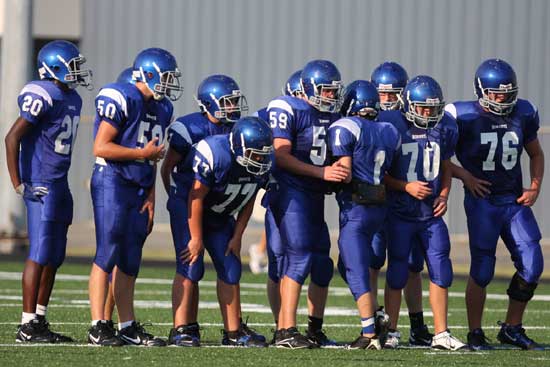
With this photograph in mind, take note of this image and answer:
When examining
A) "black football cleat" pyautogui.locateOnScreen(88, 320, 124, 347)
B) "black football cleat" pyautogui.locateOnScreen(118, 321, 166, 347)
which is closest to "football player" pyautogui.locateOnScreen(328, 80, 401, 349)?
"black football cleat" pyautogui.locateOnScreen(118, 321, 166, 347)

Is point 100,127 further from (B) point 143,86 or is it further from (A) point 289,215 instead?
(A) point 289,215

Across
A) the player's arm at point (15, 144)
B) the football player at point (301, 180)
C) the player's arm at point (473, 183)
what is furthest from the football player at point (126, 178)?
the player's arm at point (473, 183)

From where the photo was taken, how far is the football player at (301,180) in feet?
28.0

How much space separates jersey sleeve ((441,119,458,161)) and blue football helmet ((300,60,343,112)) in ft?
2.60

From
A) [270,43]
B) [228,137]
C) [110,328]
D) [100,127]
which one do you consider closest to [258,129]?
[228,137]

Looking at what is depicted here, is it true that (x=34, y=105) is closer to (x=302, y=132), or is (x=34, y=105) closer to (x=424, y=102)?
(x=302, y=132)

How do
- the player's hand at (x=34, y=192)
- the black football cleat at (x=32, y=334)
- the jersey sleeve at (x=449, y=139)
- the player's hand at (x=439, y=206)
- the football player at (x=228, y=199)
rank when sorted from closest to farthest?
the football player at (x=228, y=199) → the black football cleat at (x=32, y=334) → the player's hand at (x=34, y=192) → the player's hand at (x=439, y=206) → the jersey sleeve at (x=449, y=139)

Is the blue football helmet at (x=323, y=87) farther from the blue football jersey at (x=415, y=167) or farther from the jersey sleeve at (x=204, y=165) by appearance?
the jersey sleeve at (x=204, y=165)

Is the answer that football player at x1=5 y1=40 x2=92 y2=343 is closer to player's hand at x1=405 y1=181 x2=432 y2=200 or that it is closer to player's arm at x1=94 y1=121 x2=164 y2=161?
player's arm at x1=94 y1=121 x2=164 y2=161

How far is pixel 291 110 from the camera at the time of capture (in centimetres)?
869

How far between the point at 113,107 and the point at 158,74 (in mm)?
382

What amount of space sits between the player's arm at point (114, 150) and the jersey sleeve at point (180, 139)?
1.22 ft

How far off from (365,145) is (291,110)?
55 centimetres

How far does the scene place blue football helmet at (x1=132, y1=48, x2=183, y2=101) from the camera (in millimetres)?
8477
